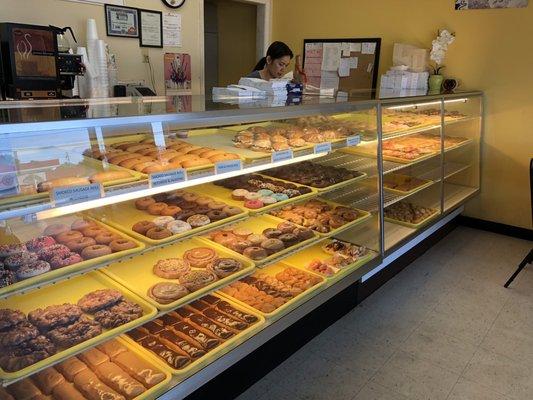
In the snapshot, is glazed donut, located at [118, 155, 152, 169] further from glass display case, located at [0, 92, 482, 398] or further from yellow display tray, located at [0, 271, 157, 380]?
yellow display tray, located at [0, 271, 157, 380]

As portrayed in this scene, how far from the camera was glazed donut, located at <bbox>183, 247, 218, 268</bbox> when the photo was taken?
7.40 ft

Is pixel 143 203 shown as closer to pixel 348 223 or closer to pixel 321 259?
pixel 321 259

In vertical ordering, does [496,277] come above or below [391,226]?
below

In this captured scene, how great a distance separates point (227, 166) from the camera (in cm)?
212

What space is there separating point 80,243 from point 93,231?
0.41 feet

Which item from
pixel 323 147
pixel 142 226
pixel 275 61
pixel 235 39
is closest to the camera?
pixel 142 226

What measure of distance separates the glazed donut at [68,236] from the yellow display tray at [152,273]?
31 centimetres

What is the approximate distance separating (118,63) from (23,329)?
3.38m

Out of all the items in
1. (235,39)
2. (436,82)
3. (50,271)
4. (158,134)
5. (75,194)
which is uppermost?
(235,39)

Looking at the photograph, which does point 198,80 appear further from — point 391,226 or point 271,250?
point 271,250

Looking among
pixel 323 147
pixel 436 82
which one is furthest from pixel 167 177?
pixel 436 82

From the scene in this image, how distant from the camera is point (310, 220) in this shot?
2.92 m

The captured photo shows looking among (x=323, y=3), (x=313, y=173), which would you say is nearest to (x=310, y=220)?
(x=313, y=173)

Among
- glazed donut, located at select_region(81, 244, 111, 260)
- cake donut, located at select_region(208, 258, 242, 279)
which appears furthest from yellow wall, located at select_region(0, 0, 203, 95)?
cake donut, located at select_region(208, 258, 242, 279)
